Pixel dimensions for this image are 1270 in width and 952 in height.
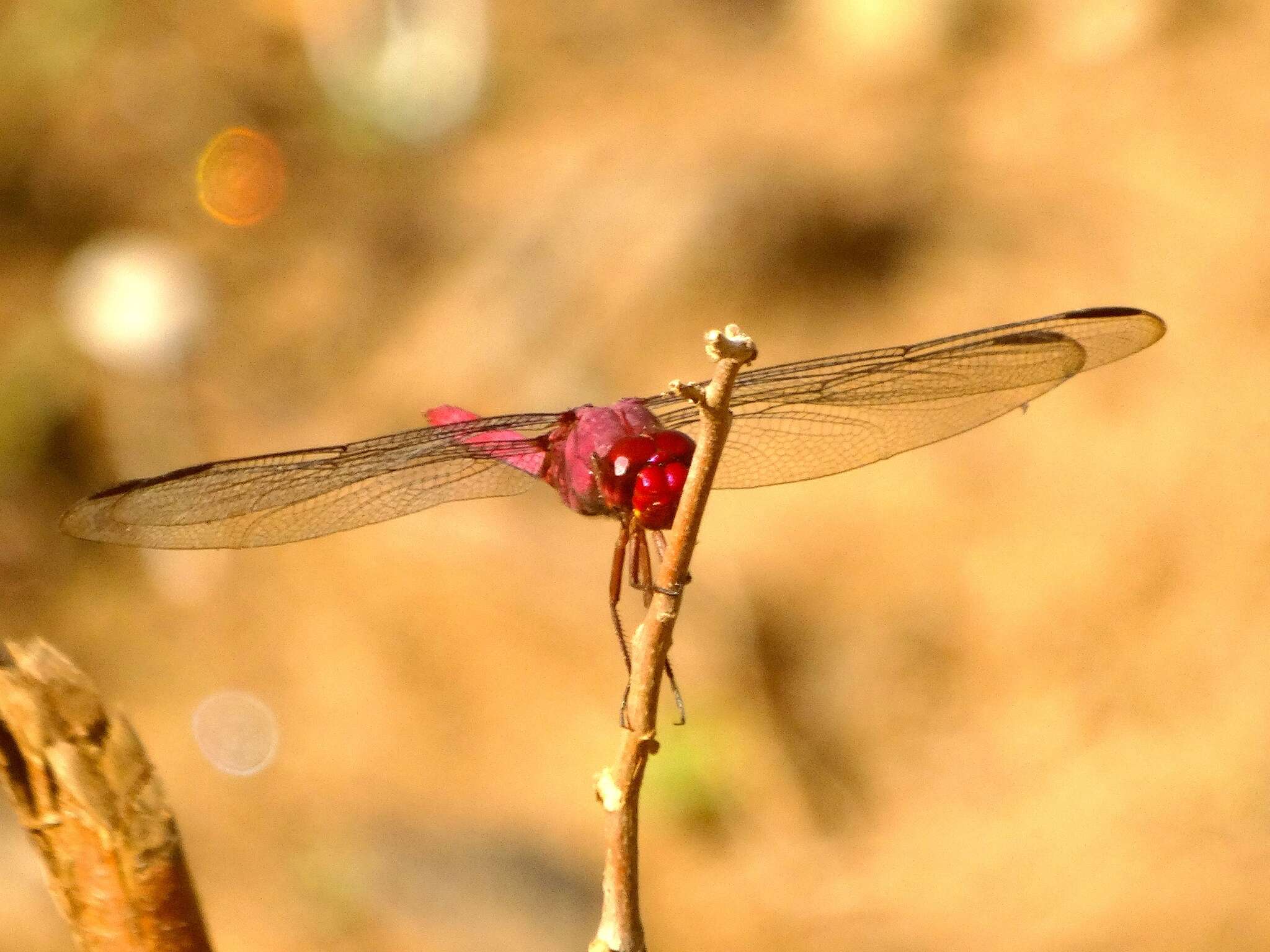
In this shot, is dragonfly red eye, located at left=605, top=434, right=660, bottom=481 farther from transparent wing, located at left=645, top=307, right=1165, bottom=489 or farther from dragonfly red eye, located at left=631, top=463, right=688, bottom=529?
transparent wing, located at left=645, top=307, right=1165, bottom=489

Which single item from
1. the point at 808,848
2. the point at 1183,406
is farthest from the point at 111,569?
Result: the point at 1183,406

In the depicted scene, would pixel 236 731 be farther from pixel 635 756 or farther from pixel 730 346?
pixel 730 346

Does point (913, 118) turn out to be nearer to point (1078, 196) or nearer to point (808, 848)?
point (1078, 196)

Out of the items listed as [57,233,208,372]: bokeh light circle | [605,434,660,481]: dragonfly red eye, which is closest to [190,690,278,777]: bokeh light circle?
[57,233,208,372]: bokeh light circle

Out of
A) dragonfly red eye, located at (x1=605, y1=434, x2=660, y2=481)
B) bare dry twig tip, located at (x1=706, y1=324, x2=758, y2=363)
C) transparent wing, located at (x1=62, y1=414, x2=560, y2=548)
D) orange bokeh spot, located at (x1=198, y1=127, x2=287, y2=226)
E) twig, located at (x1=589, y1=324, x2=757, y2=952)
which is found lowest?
twig, located at (x1=589, y1=324, x2=757, y2=952)

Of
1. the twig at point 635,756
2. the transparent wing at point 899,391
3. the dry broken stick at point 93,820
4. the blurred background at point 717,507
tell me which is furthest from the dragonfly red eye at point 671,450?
the blurred background at point 717,507

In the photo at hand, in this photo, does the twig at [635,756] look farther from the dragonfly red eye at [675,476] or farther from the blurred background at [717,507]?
the blurred background at [717,507]
